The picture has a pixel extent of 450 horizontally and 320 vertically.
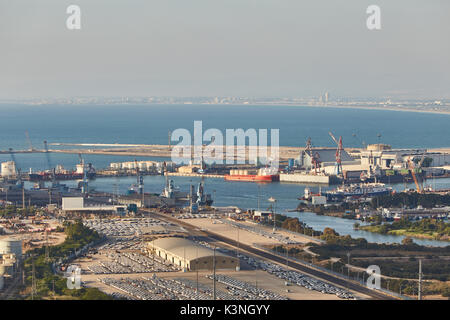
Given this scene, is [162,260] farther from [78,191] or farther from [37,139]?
[37,139]

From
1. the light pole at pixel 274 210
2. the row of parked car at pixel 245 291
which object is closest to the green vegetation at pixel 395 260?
the light pole at pixel 274 210

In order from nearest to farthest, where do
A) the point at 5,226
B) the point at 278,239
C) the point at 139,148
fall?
the point at 278,239
the point at 5,226
the point at 139,148

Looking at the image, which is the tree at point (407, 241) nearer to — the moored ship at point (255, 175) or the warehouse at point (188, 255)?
the warehouse at point (188, 255)

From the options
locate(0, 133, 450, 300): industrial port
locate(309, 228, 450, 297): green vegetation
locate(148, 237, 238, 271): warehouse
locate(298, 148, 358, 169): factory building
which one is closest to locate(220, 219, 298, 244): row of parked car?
locate(0, 133, 450, 300): industrial port

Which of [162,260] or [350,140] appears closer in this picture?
[162,260]

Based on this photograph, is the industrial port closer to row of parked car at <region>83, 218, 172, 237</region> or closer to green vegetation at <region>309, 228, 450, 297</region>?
row of parked car at <region>83, 218, 172, 237</region>
